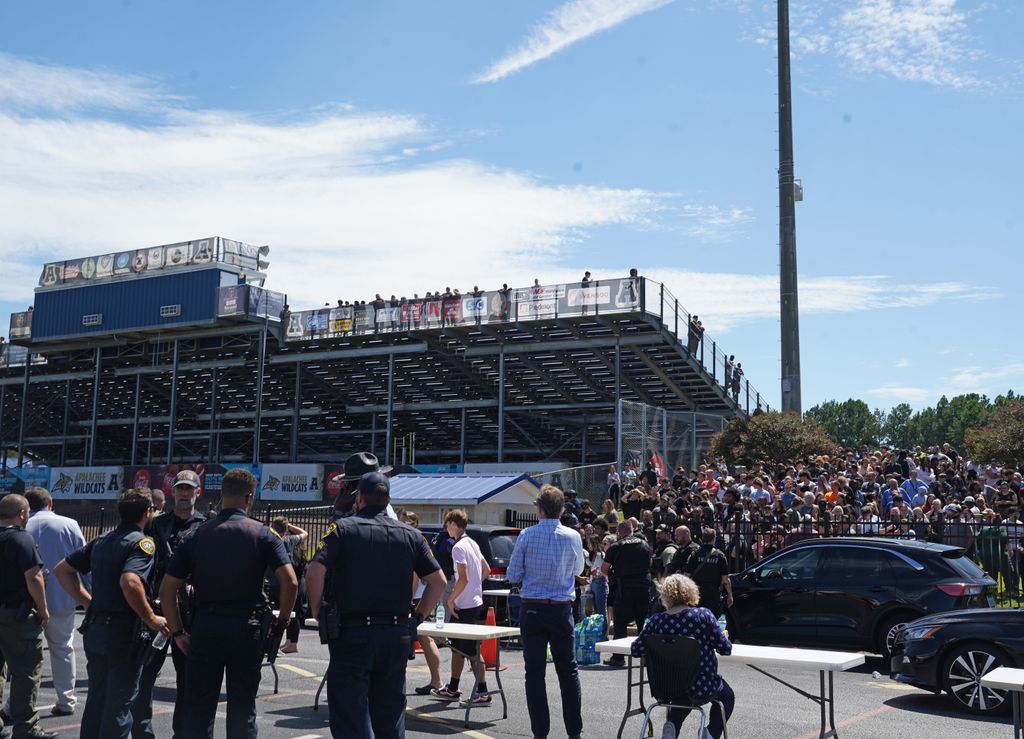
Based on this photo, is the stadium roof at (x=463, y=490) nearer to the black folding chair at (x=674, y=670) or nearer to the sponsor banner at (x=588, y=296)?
the sponsor banner at (x=588, y=296)

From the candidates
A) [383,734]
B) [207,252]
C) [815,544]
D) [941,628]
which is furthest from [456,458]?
[383,734]

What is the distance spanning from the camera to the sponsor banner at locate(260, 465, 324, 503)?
4038cm

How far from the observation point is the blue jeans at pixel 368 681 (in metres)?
5.39

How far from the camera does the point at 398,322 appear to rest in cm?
3838

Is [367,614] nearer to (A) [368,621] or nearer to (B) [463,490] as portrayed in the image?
(A) [368,621]

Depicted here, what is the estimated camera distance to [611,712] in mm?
9086

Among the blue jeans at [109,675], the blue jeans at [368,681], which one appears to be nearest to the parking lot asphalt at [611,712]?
the blue jeans at [109,675]

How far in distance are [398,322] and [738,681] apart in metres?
28.5

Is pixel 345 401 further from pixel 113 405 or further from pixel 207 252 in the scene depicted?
pixel 113 405

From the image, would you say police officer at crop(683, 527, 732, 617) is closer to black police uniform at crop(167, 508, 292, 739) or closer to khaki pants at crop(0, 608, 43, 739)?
khaki pants at crop(0, 608, 43, 739)

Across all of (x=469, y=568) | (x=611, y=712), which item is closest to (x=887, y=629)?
(x=611, y=712)

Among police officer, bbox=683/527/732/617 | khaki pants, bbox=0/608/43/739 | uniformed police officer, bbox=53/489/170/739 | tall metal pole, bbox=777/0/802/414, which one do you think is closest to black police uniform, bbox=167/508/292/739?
uniformed police officer, bbox=53/489/170/739

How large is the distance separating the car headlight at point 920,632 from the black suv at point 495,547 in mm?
6463

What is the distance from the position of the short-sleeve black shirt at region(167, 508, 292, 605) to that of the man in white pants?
3.01 metres
